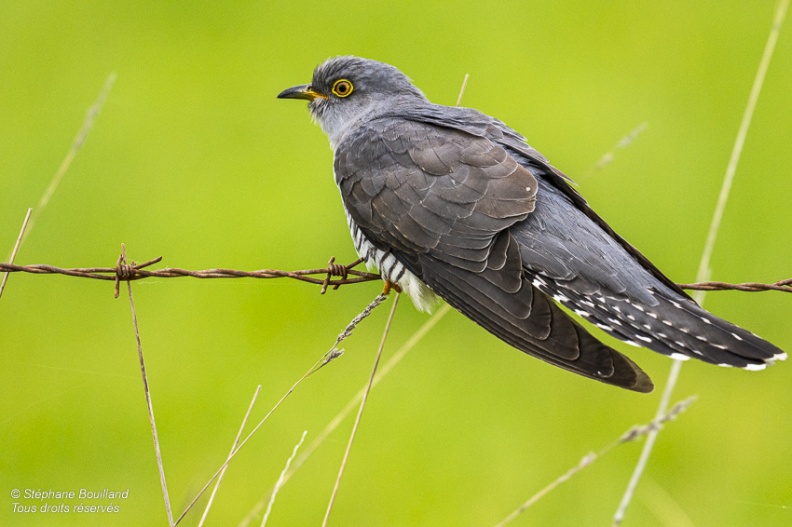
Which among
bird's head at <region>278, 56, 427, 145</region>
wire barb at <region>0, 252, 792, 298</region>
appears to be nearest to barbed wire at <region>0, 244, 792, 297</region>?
wire barb at <region>0, 252, 792, 298</region>

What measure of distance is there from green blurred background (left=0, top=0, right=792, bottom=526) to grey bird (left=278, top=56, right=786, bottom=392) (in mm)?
1211

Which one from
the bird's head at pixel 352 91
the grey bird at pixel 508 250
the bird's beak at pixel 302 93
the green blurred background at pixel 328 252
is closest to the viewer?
the grey bird at pixel 508 250

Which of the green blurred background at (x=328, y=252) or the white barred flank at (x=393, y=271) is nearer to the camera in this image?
the white barred flank at (x=393, y=271)

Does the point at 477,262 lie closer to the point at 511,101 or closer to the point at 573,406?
the point at 573,406

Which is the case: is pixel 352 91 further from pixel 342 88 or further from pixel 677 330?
pixel 677 330

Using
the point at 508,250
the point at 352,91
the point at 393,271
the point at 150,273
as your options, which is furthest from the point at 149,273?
the point at 352,91

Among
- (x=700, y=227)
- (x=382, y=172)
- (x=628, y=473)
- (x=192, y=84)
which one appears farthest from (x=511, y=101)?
(x=382, y=172)

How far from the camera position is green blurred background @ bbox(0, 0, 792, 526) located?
5.16m

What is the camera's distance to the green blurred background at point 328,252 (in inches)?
203

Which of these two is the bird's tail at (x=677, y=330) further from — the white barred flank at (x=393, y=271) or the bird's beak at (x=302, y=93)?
the bird's beak at (x=302, y=93)

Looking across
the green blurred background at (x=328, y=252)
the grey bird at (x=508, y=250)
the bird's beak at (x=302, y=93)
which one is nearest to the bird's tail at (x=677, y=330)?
the grey bird at (x=508, y=250)

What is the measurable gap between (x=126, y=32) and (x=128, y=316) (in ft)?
11.1

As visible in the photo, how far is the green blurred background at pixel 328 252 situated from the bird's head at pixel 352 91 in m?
1.49

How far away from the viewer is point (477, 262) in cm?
363
